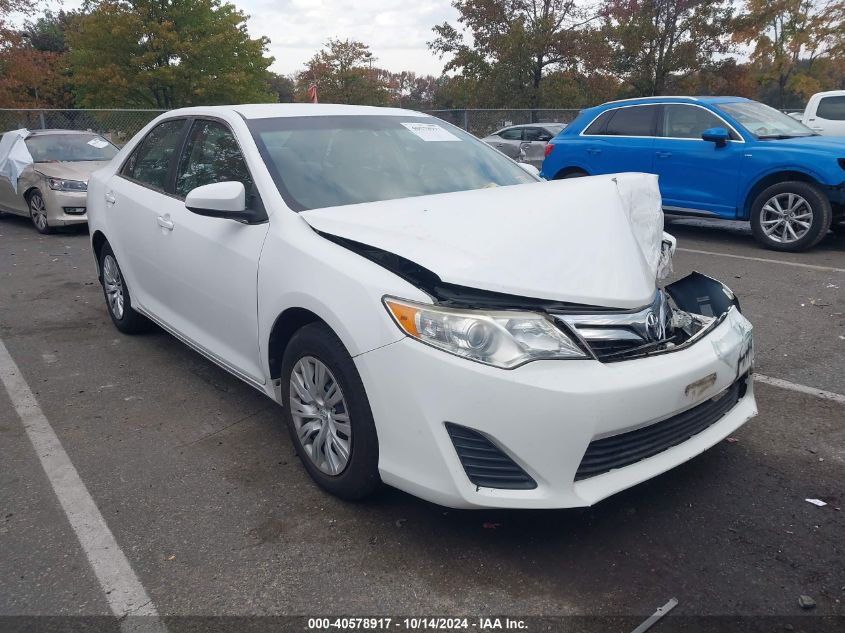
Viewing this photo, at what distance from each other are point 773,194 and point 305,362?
6.70 meters

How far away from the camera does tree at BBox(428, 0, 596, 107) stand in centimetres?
2631

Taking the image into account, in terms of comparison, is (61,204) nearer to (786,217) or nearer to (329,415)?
(329,415)

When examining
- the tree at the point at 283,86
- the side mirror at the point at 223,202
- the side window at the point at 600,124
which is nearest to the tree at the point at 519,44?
the side window at the point at 600,124

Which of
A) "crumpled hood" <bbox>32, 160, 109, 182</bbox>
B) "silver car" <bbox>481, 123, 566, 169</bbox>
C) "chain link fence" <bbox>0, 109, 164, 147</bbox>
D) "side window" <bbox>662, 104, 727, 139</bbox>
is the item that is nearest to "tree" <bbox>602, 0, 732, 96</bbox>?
"silver car" <bbox>481, 123, 566, 169</bbox>

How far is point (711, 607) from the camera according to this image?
7.74 feet

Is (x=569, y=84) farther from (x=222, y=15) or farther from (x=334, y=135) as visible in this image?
(x=334, y=135)

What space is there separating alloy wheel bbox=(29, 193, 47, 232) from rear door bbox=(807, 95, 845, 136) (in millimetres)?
11956

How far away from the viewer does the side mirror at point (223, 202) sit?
10.9 ft

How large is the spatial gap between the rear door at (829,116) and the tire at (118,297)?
11.1 metres

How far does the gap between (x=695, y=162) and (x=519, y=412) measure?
7078mm

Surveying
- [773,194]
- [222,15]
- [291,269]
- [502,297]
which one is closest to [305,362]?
[291,269]

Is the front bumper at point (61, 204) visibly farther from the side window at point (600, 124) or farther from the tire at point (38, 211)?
the side window at point (600, 124)

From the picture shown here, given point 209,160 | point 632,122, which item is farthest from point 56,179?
point 632,122

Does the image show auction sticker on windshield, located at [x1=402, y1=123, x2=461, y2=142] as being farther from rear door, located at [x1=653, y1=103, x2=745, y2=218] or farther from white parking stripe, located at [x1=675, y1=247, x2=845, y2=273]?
rear door, located at [x1=653, y1=103, x2=745, y2=218]
